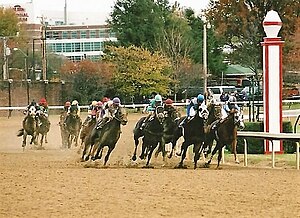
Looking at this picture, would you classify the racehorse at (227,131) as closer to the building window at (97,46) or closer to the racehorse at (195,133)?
the racehorse at (195,133)

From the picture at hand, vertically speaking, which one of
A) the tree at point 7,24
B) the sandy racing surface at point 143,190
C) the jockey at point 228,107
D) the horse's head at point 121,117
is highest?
the tree at point 7,24

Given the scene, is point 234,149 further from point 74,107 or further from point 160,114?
point 74,107

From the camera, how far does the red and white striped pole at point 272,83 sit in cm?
2259

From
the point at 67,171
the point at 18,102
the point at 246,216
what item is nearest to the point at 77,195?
the point at 246,216

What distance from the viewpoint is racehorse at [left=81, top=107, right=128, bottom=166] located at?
19.4 m

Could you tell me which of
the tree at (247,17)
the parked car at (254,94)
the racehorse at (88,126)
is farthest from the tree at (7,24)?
the racehorse at (88,126)

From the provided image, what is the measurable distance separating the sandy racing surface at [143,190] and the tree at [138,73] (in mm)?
33029

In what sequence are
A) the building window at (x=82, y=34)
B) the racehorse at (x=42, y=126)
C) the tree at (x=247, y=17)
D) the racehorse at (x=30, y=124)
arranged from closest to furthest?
the racehorse at (x=30, y=124) < the racehorse at (x=42, y=126) < the tree at (x=247, y=17) < the building window at (x=82, y=34)

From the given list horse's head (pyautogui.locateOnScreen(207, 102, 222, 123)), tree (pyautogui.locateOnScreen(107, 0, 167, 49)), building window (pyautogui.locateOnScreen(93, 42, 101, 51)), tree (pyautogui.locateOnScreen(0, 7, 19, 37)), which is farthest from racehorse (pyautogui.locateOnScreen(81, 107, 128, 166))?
building window (pyautogui.locateOnScreen(93, 42, 101, 51))

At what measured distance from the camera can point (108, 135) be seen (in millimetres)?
19719

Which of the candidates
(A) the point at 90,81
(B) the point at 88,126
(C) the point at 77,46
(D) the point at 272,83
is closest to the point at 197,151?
(D) the point at 272,83

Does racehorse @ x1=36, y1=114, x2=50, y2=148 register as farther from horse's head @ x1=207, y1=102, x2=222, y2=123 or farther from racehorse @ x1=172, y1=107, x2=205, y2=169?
racehorse @ x1=172, y1=107, x2=205, y2=169

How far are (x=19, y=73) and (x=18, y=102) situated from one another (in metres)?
16.7

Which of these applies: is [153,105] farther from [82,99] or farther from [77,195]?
[82,99]
